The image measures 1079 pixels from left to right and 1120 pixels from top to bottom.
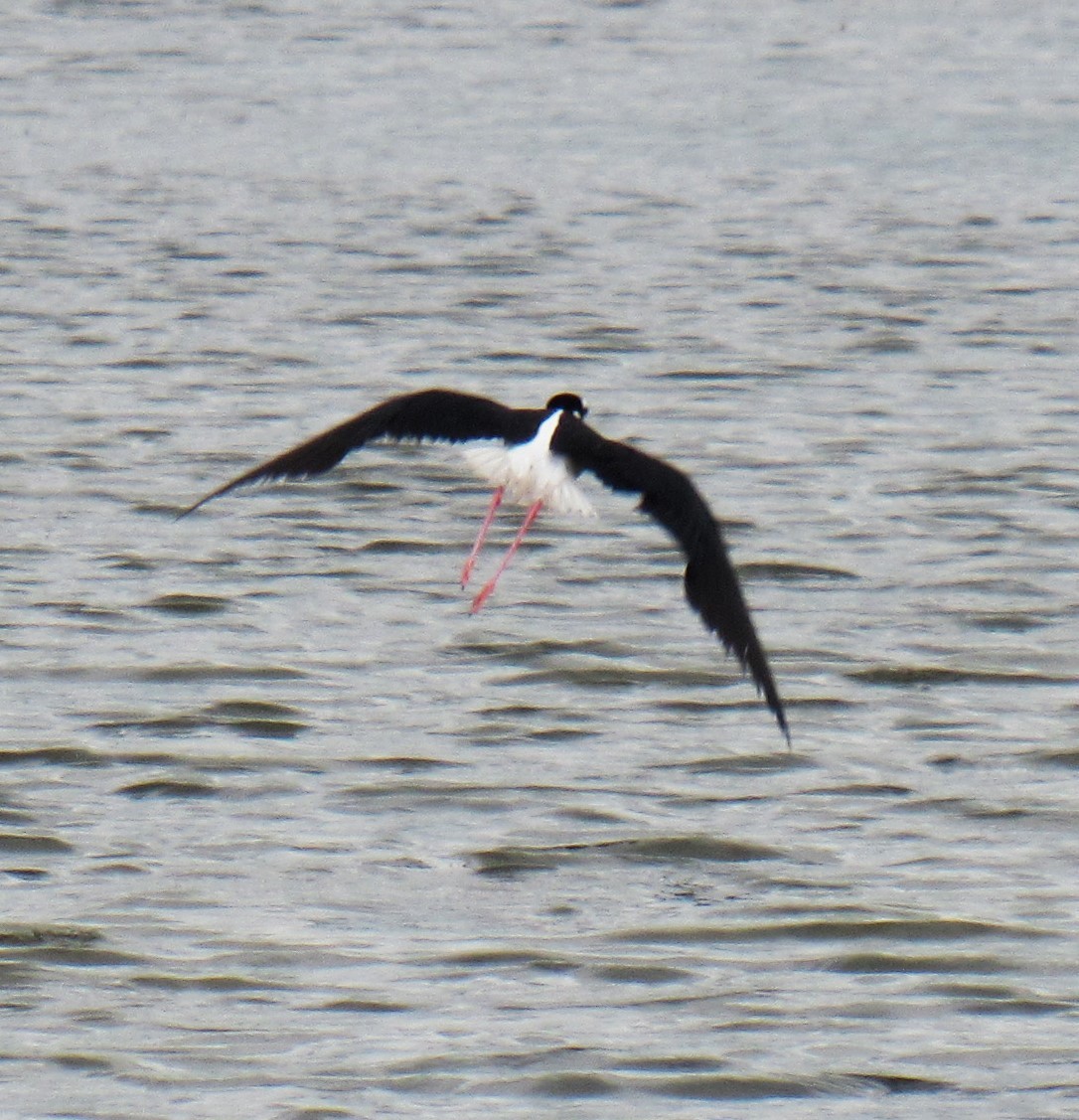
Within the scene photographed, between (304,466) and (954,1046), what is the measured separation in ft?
8.49

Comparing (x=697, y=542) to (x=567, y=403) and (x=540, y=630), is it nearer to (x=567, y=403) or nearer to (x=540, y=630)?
(x=567, y=403)

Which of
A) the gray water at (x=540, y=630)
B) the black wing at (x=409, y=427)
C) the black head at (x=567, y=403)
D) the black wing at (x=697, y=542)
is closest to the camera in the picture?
the gray water at (x=540, y=630)

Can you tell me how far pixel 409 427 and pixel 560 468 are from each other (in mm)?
480

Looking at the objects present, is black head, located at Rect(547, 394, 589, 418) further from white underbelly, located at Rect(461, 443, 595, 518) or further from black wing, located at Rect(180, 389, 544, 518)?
white underbelly, located at Rect(461, 443, 595, 518)

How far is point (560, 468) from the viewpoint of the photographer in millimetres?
9000

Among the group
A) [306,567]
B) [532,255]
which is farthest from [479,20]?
[306,567]

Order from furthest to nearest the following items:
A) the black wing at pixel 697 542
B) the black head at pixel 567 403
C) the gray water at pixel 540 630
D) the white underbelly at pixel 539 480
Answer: the black head at pixel 567 403 → the white underbelly at pixel 539 480 → the black wing at pixel 697 542 → the gray water at pixel 540 630

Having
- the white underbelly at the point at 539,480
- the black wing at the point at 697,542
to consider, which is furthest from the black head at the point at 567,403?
the black wing at the point at 697,542

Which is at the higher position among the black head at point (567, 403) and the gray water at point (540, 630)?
the black head at point (567, 403)

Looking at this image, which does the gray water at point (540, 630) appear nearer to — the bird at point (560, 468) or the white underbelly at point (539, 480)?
the bird at point (560, 468)

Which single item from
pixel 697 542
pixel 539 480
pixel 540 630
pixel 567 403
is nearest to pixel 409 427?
pixel 539 480

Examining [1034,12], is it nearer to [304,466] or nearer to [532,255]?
[532,255]

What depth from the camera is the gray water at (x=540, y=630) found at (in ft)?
23.7

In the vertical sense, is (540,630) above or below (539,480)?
below
